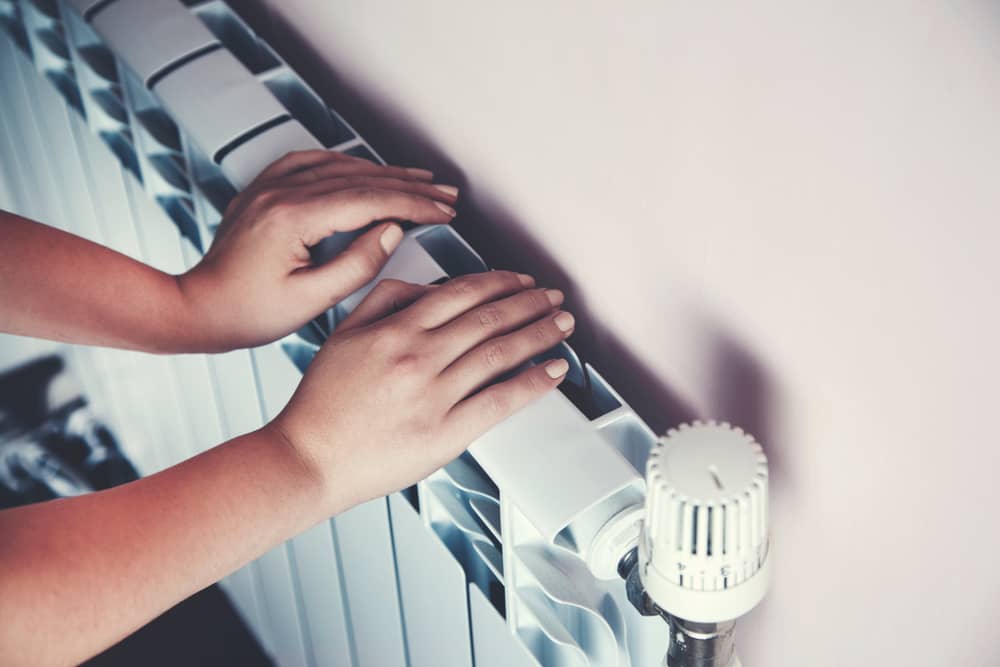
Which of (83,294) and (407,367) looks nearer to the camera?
(407,367)

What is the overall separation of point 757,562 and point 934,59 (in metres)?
0.19

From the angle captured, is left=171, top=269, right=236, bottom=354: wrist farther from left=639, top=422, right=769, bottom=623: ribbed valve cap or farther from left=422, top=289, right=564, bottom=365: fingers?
left=639, top=422, right=769, bottom=623: ribbed valve cap

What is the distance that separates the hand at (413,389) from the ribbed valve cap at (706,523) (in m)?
0.13

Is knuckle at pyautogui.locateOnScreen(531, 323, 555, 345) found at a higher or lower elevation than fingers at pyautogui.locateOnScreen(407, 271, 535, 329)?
lower

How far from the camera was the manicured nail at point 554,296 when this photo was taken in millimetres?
534

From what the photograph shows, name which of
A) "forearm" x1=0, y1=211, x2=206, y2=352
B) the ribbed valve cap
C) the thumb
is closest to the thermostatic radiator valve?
the ribbed valve cap

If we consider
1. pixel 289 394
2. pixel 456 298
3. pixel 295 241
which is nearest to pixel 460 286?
pixel 456 298

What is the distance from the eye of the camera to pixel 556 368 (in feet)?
1.63

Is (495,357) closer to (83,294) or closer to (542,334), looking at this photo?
(542,334)

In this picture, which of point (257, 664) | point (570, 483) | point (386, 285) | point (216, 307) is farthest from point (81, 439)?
point (570, 483)

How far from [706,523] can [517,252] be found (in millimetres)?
275

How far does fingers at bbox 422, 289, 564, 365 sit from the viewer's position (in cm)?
51

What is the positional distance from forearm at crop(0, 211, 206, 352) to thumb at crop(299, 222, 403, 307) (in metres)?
0.10

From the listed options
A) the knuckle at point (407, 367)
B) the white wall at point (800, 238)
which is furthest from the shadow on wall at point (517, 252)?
the knuckle at point (407, 367)
